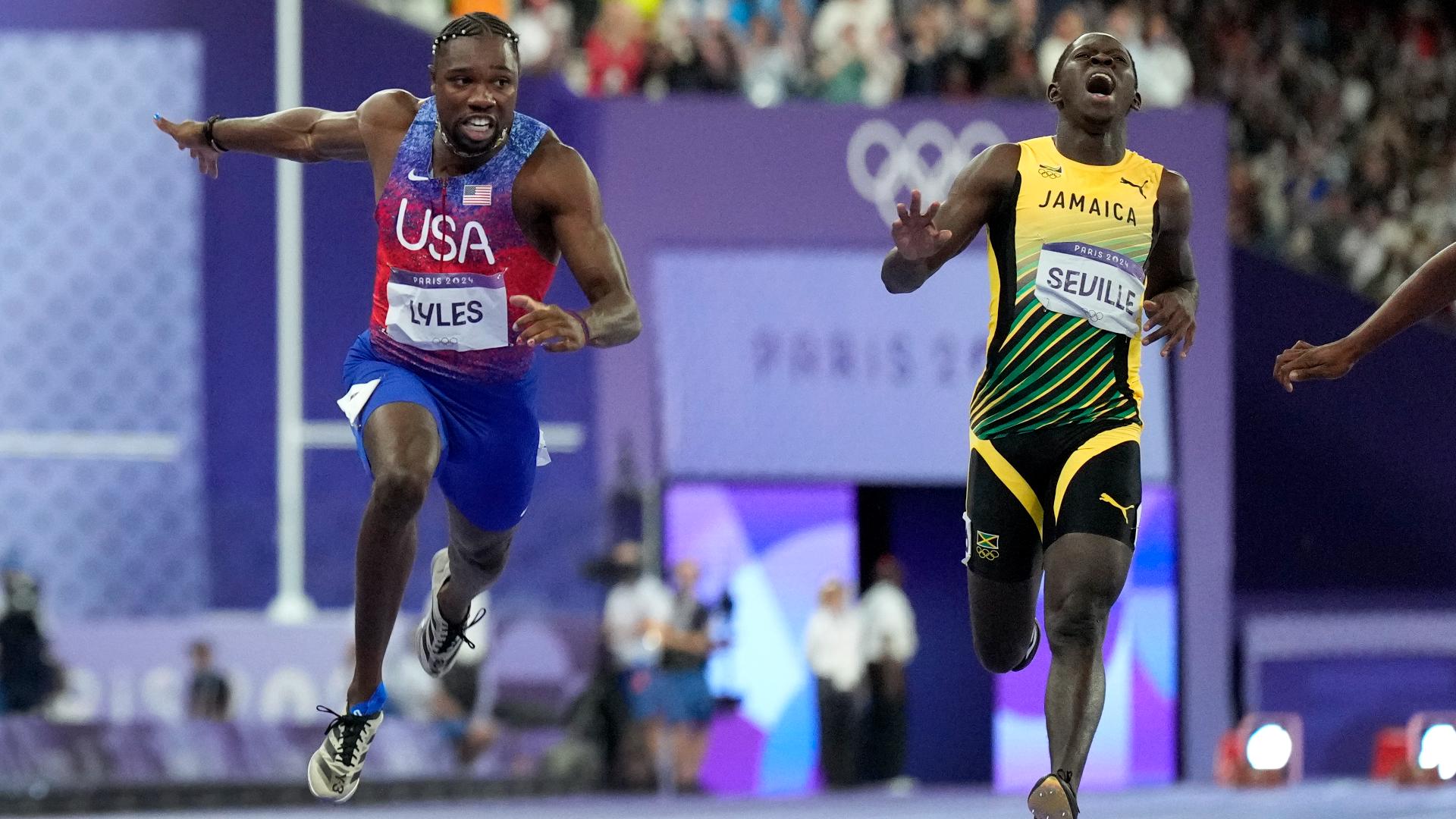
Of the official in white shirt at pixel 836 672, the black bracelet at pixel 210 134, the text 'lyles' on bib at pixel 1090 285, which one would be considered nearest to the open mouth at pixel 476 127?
the black bracelet at pixel 210 134

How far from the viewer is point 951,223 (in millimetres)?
6641

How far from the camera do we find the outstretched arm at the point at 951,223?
643 cm

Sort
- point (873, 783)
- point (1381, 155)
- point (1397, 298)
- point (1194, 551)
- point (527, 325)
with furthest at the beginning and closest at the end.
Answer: point (1381, 155) < point (1194, 551) < point (873, 783) < point (1397, 298) < point (527, 325)

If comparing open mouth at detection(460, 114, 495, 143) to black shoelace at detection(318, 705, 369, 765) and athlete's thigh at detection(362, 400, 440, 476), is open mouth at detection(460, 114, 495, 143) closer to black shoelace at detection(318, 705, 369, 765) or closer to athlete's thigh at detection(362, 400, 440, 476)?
athlete's thigh at detection(362, 400, 440, 476)

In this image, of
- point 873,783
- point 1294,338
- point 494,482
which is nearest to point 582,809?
point 873,783

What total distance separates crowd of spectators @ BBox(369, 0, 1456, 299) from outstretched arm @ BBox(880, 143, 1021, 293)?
1016 cm

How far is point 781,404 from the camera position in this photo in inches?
663

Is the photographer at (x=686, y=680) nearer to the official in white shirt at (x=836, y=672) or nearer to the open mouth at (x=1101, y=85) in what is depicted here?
the official in white shirt at (x=836, y=672)

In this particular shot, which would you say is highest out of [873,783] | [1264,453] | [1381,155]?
[1381,155]

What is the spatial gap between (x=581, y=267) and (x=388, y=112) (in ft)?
3.11

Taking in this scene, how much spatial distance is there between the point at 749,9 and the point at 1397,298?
1221 cm

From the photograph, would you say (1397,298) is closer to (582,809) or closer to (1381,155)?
(582,809)

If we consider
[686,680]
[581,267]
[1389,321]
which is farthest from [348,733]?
[686,680]

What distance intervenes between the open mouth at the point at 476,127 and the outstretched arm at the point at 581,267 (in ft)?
0.79
